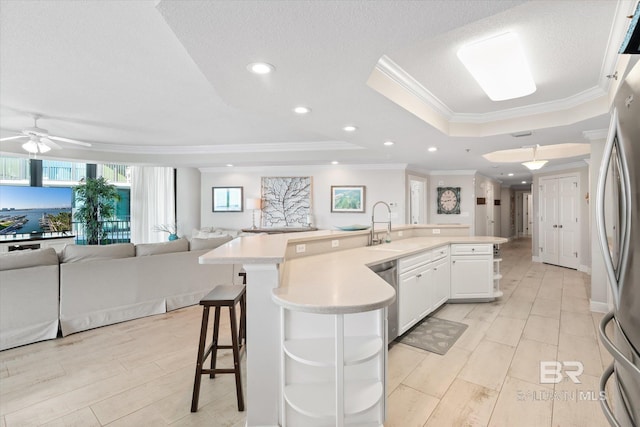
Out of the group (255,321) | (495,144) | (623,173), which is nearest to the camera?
(623,173)

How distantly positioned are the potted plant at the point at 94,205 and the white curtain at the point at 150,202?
0.59m

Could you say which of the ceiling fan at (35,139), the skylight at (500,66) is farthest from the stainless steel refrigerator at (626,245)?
the ceiling fan at (35,139)

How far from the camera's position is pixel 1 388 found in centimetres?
225

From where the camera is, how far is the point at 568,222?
6594 mm

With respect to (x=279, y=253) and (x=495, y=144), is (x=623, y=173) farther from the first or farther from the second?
(x=495, y=144)

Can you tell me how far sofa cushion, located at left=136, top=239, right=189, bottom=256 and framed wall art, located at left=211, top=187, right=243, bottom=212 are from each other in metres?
→ 3.34

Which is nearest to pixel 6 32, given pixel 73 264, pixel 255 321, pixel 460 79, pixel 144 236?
pixel 73 264

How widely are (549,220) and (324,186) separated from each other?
5.27 m

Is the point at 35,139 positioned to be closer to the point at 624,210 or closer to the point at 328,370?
the point at 328,370

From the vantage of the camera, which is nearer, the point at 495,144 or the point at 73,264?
the point at 73,264

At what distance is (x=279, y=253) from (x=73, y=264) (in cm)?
279

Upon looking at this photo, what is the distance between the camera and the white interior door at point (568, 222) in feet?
21.1

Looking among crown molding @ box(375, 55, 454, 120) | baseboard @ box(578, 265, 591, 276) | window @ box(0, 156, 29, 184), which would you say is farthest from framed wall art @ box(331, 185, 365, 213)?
window @ box(0, 156, 29, 184)

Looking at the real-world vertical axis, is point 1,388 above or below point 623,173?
below
